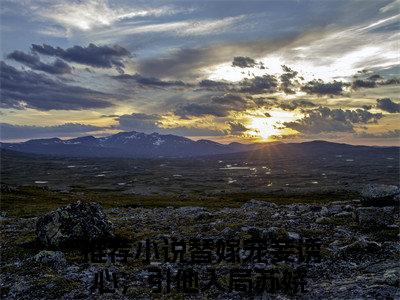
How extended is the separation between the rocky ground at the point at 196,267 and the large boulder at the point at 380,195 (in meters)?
3.17

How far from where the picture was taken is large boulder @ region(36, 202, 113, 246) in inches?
903

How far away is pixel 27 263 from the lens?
20156 millimetres

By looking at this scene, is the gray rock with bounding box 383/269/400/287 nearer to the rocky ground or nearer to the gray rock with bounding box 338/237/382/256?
the rocky ground

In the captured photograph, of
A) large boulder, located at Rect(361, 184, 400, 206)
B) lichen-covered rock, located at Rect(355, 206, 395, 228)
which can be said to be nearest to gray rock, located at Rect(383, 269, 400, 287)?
lichen-covered rock, located at Rect(355, 206, 395, 228)

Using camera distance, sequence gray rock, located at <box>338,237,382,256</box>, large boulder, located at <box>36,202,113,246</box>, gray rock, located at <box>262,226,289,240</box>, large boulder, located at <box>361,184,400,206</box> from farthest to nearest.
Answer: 1. large boulder, located at <box>361,184,400,206</box>
2. large boulder, located at <box>36,202,113,246</box>
3. gray rock, located at <box>262,226,289,240</box>
4. gray rock, located at <box>338,237,382,256</box>

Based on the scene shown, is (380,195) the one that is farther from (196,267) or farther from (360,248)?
(196,267)

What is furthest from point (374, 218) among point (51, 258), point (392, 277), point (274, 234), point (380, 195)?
point (51, 258)

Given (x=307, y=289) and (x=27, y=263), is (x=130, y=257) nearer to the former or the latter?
(x=27, y=263)

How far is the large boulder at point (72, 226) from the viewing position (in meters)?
22.9

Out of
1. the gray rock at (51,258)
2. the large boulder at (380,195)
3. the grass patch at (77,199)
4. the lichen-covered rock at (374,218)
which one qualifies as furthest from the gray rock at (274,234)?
the grass patch at (77,199)

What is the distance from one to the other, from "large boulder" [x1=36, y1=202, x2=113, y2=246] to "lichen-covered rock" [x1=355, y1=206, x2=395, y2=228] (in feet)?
52.7

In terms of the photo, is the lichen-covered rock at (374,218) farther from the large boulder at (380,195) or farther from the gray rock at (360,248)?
the large boulder at (380,195)

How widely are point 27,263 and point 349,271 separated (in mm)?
15920

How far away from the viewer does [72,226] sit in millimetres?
23266
